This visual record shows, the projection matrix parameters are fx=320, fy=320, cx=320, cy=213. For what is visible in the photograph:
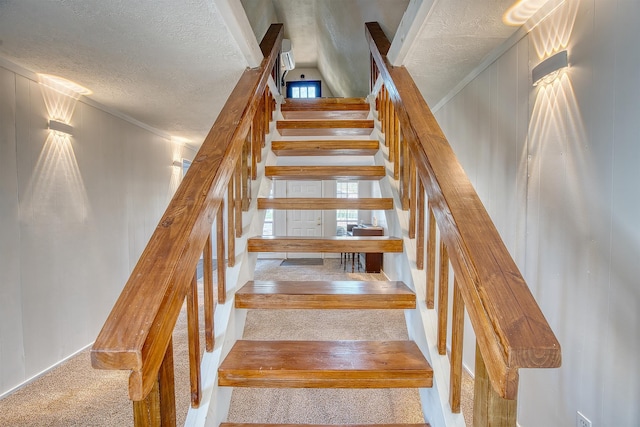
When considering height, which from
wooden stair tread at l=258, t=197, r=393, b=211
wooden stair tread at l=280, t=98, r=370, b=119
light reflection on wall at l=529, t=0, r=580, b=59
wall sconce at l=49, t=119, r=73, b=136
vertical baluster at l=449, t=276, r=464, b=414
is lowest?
vertical baluster at l=449, t=276, r=464, b=414

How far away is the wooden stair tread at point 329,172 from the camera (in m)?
1.96

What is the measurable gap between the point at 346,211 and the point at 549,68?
18.9ft

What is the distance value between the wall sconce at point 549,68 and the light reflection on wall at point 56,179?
2.88 m

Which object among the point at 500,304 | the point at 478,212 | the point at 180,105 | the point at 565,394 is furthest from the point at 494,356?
the point at 180,105

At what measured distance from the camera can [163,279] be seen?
2.14 feet

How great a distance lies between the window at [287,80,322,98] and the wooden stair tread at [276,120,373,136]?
5.00m

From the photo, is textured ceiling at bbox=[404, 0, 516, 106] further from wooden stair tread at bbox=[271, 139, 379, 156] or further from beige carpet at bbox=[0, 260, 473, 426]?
beige carpet at bbox=[0, 260, 473, 426]

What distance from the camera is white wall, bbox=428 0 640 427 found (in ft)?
3.28

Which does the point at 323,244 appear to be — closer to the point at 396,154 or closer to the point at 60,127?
the point at 396,154

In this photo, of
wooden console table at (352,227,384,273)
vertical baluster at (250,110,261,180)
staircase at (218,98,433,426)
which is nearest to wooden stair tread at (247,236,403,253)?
staircase at (218,98,433,426)

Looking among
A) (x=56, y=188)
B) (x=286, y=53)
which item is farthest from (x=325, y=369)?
(x=286, y=53)

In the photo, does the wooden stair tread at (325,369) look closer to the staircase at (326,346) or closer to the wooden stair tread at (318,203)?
the staircase at (326,346)

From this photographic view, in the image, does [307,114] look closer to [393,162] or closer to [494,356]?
[393,162]

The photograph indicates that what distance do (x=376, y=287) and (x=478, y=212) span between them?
70cm
